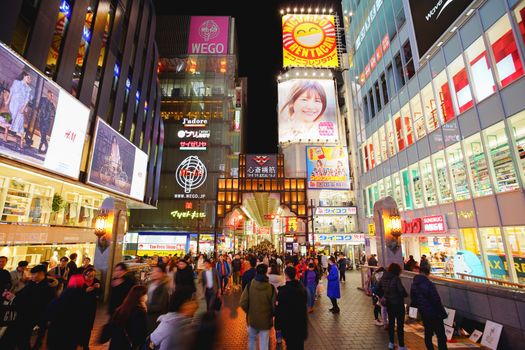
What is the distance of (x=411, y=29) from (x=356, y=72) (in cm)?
1229

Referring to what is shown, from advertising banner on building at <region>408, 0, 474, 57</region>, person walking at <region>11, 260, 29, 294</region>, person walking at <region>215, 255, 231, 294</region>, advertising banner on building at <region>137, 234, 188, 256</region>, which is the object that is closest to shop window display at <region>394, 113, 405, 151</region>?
advertising banner on building at <region>408, 0, 474, 57</region>

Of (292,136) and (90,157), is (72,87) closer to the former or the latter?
(90,157)

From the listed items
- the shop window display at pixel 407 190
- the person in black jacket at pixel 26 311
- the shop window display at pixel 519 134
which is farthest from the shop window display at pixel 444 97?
the person in black jacket at pixel 26 311

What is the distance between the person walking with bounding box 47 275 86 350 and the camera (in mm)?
4129

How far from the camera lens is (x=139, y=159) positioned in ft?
80.5

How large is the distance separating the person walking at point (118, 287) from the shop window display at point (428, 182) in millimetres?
18660

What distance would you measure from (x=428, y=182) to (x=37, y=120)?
23389mm

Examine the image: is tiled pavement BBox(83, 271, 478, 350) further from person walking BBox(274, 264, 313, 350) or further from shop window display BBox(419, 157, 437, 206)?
shop window display BBox(419, 157, 437, 206)

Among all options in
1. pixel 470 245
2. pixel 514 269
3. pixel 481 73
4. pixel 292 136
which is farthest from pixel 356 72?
pixel 514 269

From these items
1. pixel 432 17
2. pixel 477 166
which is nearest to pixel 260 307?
pixel 477 166

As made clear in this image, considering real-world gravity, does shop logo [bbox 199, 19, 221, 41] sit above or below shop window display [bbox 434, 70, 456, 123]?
above

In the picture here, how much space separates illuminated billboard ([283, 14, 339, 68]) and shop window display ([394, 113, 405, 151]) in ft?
64.9

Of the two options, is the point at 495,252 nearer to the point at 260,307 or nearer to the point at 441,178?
the point at 441,178

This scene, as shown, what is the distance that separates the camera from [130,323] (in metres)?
3.95
